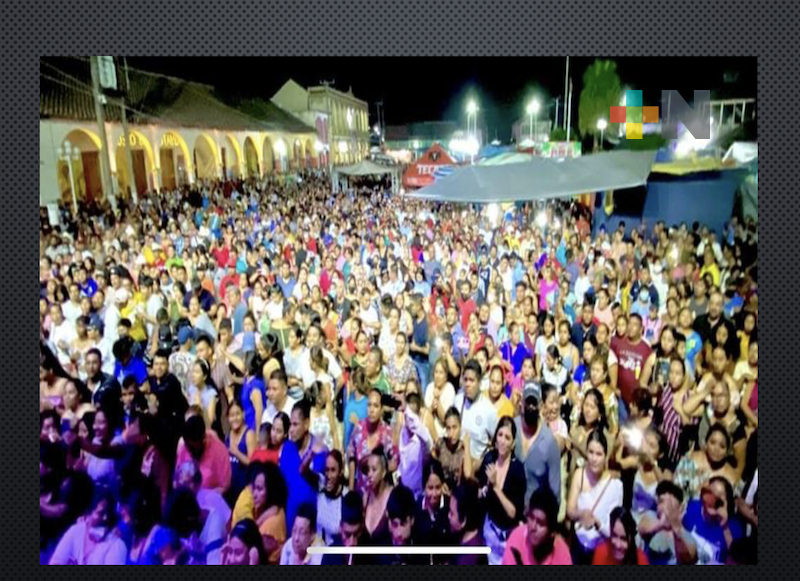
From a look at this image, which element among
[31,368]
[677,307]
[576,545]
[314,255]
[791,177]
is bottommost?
[576,545]

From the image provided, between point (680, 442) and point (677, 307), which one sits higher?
point (677, 307)

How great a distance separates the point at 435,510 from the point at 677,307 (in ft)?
5.05

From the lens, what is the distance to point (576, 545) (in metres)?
2.45

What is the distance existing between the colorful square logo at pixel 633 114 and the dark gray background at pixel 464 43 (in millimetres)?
206

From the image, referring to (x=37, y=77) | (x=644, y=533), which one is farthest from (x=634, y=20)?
(x=37, y=77)

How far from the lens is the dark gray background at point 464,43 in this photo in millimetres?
2375

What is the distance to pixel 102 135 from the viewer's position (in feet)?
8.37

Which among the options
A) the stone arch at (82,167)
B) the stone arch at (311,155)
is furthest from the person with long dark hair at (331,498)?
the stone arch at (82,167)

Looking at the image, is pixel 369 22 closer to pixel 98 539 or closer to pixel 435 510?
pixel 435 510

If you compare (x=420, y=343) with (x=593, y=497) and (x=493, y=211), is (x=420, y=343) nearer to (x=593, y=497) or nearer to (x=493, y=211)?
(x=493, y=211)

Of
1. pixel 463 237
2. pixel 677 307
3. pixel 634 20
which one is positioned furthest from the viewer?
pixel 463 237

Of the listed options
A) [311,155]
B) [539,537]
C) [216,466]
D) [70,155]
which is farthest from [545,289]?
[70,155]

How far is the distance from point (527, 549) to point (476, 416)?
2.17 ft

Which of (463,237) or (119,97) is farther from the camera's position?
(463,237)
